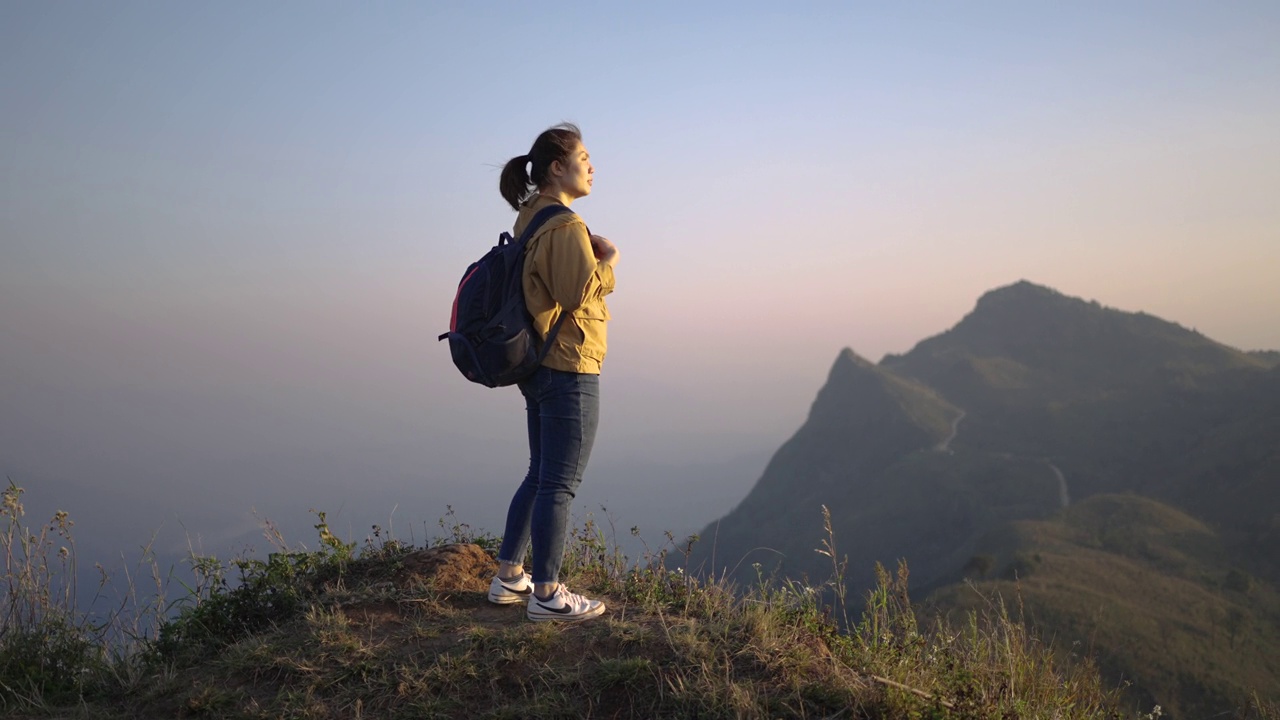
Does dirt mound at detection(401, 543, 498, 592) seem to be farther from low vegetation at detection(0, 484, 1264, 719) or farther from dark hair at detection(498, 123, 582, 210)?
dark hair at detection(498, 123, 582, 210)

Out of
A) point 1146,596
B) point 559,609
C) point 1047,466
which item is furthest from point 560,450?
point 1047,466

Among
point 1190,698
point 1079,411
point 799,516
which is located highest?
point 1079,411

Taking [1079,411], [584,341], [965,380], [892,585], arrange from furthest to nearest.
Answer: [965,380], [1079,411], [892,585], [584,341]

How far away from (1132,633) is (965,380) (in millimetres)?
77082

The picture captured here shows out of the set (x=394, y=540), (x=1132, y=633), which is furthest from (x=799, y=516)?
(x=394, y=540)

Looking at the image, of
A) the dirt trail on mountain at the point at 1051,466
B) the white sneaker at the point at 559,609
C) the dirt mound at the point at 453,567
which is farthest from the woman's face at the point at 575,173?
the dirt trail on mountain at the point at 1051,466

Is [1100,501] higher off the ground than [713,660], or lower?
lower

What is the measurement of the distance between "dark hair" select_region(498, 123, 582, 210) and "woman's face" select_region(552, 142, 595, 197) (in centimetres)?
2

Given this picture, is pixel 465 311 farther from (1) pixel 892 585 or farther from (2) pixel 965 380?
(2) pixel 965 380

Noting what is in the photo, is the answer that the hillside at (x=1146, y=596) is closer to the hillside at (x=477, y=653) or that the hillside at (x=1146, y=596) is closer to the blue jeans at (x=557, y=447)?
the hillside at (x=477, y=653)

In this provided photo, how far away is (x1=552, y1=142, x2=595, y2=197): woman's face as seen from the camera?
3.84 m

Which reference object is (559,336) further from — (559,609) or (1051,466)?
(1051,466)

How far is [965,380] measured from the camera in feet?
360

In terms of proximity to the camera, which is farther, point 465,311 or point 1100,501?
point 1100,501
